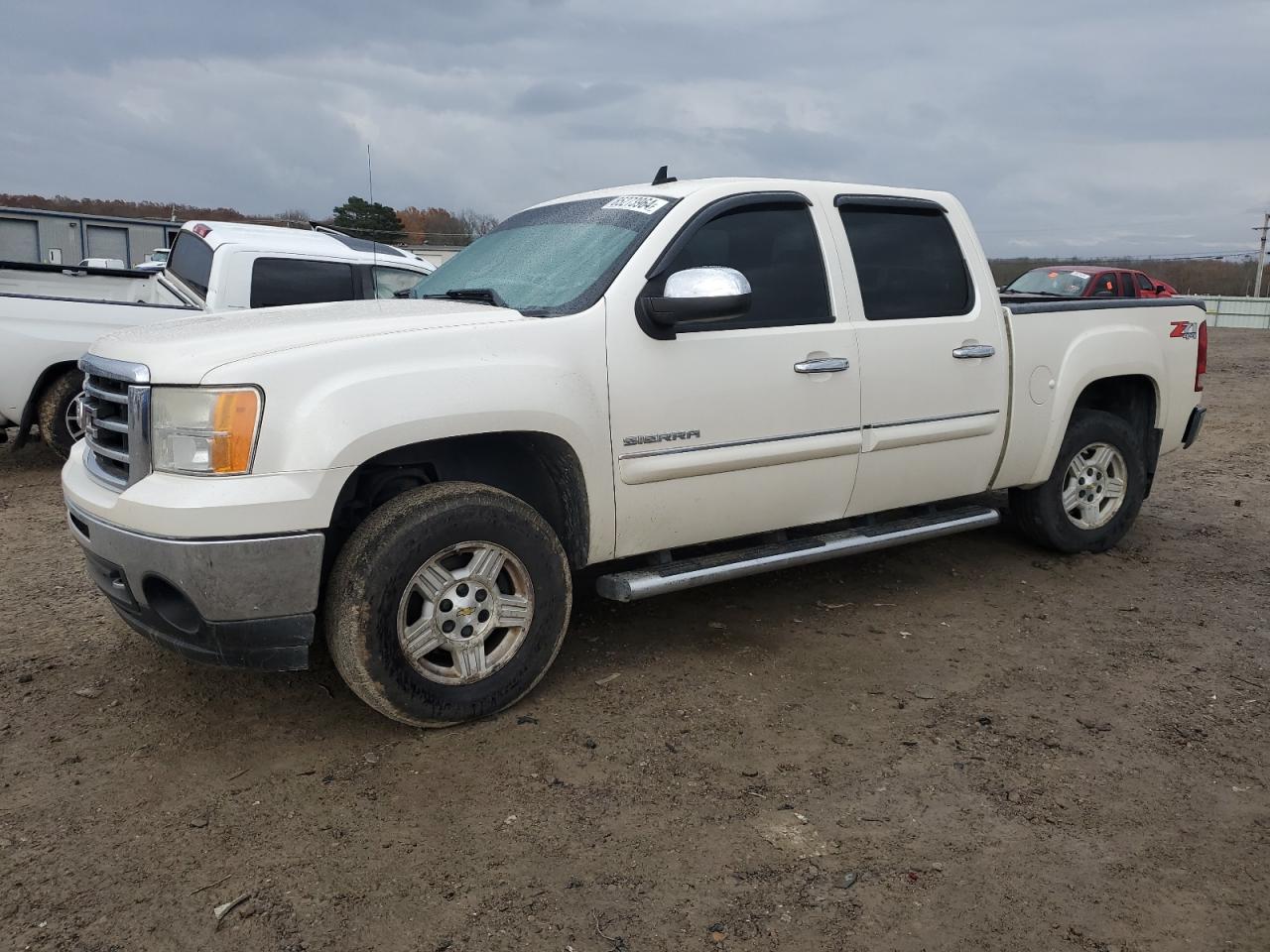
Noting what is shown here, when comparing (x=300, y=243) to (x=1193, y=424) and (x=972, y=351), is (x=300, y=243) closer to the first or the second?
(x=972, y=351)

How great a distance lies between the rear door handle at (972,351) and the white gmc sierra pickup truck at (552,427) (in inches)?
0.6

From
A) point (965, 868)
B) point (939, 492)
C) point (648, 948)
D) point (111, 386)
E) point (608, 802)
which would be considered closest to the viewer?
point (648, 948)

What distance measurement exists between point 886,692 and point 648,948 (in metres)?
1.79

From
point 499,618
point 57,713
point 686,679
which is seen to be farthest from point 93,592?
point 686,679

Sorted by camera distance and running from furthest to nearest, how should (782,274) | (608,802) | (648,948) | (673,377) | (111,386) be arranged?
(782,274), (673,377), (111,386), (608,802), (648,948)

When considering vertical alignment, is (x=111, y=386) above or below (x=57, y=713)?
above

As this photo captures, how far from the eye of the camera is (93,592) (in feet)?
16.1

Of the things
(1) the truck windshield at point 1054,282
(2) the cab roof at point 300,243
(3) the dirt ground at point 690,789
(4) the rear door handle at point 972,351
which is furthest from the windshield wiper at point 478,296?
(1) the truck windshield at point 1054,282

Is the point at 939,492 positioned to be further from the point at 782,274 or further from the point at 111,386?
the point at 111,386

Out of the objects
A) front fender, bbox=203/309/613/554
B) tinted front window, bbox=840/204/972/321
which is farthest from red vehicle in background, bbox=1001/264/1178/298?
front fender, bbox=203/309/613/554

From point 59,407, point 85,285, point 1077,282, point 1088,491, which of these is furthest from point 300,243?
point 1077,282

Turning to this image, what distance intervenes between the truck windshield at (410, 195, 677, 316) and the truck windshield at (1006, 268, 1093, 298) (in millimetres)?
14493

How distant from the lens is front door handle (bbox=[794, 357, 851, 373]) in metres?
4.13

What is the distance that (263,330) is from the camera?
3320 millimetres
